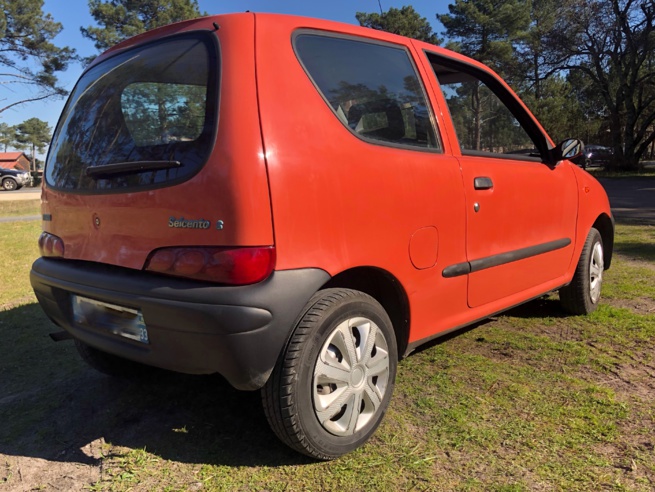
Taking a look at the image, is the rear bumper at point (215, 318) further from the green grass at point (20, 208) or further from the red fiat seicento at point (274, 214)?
the green grass at point (20, 208)

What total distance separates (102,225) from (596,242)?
356cm

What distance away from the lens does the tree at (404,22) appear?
28.6 meters

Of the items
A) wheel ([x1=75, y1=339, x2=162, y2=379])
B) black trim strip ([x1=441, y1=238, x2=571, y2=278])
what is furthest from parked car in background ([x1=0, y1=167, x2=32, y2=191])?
black trim strip ([x1=441, y1=238, x2=571, y2=278])

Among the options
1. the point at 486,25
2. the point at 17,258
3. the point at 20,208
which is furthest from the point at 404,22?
the point at 17,258

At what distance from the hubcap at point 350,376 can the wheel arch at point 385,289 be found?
0.61 feet

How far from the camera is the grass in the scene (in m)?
2.04

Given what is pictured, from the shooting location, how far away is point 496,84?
330cm

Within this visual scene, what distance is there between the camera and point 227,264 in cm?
179

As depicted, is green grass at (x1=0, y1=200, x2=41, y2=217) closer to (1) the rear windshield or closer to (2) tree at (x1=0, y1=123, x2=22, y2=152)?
(1) the rear windshield

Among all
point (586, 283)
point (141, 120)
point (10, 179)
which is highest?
point (141, 120)

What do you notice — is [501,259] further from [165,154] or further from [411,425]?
[165,154]

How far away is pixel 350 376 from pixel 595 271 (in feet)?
9.13

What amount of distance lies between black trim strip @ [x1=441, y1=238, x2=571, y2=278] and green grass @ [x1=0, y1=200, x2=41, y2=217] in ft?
42.3

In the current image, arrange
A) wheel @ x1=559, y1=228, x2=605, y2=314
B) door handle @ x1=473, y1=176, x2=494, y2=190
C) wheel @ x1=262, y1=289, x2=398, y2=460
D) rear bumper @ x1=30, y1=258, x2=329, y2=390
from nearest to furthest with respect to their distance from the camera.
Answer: rear bumper @ x1=30, y1=258, x2=329, y2=390 → wheel @ x1=262, y1=289, x2=398, y2=460 → door handle @ x1=473, y1=176, x2=494, y2=190 → wheel @ x1=559, y1=228, x2=605, y2=314
